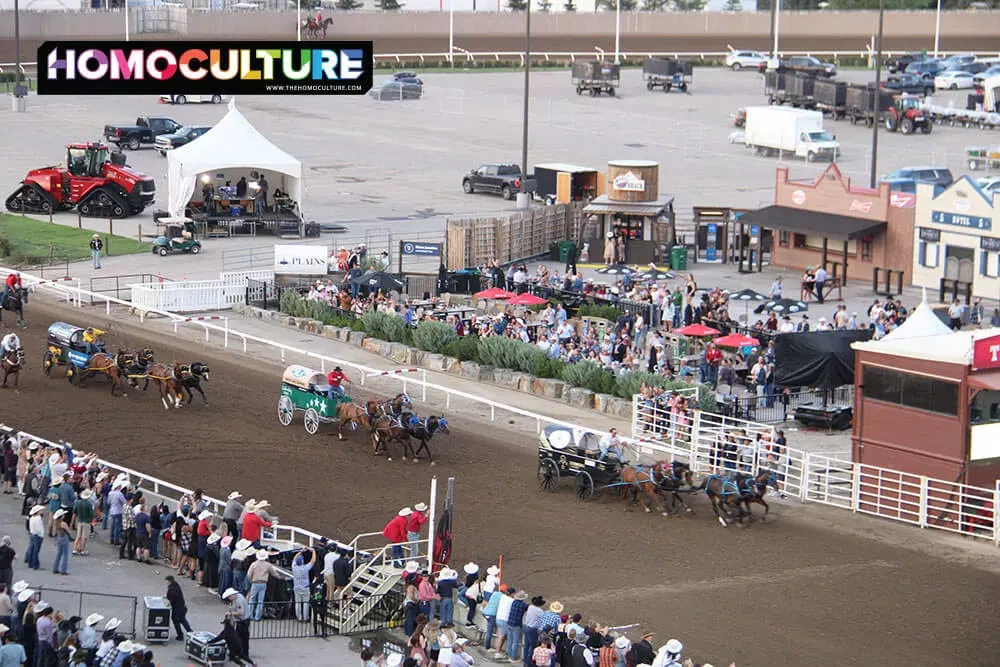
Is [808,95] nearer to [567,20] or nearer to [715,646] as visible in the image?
[567,20]

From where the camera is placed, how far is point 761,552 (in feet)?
86.3

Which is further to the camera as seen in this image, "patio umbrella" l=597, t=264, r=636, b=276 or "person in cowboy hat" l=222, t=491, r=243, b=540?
"patio umbrella" l=597, t=264, r=636, b=276

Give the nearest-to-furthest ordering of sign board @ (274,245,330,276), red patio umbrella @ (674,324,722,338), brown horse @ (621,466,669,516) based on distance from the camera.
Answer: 1. brown horse @ (621,466,669,516)
2. red patio umbrella @ (674,324,722,338)
3. sign board @ (274,245,330,276)

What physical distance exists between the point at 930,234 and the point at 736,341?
42.0ft

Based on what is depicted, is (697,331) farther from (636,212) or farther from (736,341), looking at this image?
(636,212)

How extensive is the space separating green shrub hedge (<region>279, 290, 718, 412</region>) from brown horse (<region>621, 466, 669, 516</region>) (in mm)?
5442

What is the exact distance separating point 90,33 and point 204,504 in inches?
3427

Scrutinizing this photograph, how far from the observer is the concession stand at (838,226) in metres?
49.1

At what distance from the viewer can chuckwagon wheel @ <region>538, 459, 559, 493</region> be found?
95.9 ft

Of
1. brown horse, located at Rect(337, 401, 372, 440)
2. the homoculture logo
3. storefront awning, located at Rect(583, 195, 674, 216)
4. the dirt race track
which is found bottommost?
the dirt race track

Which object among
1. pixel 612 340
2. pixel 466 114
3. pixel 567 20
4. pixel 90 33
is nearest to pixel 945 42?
pixel 567 20

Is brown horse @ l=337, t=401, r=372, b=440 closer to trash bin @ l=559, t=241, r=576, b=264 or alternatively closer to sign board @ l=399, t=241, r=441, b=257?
sign board @ l=399, t=241, r=441, b=257

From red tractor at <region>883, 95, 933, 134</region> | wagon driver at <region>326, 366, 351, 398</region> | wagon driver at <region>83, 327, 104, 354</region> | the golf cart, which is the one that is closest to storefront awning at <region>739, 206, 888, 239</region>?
the golf cart

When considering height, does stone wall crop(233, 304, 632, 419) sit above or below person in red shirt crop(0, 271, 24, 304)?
below
